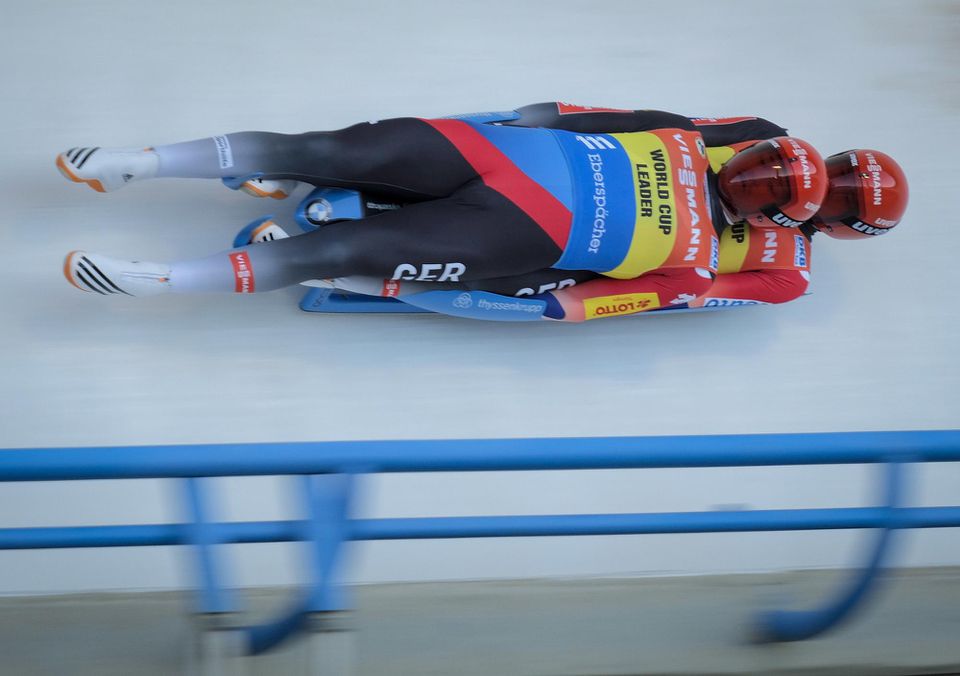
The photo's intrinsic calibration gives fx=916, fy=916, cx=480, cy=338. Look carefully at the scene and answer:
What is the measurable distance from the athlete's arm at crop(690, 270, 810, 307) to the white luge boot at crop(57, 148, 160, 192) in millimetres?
1881

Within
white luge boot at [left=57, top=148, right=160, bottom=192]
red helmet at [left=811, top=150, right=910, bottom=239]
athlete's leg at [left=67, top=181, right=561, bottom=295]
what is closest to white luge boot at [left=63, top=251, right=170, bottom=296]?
athlete's leg at [left=67, top=181, right=561, bottom=295]

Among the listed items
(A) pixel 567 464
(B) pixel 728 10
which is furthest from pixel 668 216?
(A) pixel 567 464

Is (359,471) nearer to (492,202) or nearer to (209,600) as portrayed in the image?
(209,600)

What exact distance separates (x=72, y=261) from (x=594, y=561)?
1751 millimetres

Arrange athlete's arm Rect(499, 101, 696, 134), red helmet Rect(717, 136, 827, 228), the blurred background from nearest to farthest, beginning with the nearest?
1. the blurred background
2. red helmet Rect(717, 136, 827, 228)
3. athlete's arm Rect(499, 101, 696, 134)

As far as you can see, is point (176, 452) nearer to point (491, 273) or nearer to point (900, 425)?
point (491, 273)

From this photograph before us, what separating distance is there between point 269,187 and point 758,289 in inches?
66.7

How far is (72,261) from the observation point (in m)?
2.56

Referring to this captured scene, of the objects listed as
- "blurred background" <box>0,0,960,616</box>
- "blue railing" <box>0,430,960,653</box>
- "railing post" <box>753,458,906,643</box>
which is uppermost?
"blurred background" <box>0,0,960,616</box>

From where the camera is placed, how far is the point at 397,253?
9.04 ft

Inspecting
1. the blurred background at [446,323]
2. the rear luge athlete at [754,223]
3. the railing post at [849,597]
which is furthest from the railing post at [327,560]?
the rear luge athlete at [754,223]

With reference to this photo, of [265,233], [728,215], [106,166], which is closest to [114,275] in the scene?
[106,166]

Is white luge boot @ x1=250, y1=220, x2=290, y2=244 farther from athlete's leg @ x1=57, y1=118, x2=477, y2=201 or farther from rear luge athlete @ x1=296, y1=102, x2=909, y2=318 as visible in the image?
rear luge athlete @ x1=296, y1=102, x2=909, y2=318

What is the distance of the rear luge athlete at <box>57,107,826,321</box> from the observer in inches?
106
